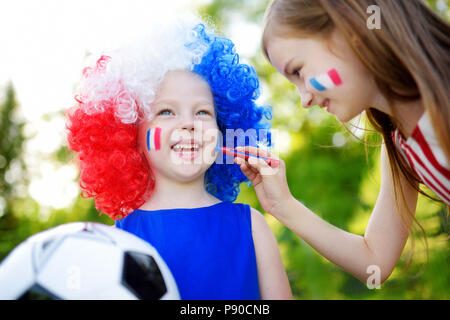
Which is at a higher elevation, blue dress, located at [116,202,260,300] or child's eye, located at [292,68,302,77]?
child's eye, located at [292,68,302,77]

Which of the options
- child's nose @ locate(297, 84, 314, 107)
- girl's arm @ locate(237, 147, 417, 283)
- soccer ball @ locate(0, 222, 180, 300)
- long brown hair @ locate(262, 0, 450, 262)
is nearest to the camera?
soccer ball @ locate(0, 222, 180, 300)

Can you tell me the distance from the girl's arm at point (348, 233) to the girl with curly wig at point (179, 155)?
11 cm

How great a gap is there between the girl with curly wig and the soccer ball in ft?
1.09

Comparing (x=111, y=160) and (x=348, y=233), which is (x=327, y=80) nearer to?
(x=348, y=233)

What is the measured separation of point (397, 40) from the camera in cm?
147

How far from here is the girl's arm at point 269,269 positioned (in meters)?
1.63

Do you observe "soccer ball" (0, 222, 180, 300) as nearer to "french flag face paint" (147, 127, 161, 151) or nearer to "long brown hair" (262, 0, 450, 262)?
"french flag face paint" (147, 127, 161, 151)

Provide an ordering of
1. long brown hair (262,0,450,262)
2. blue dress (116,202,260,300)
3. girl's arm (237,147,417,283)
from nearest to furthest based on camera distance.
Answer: long brown hair (262,0,450,262) → blue dress (116,202,260,300) → girl's arm (237,147,417,283)

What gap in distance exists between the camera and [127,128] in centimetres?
185

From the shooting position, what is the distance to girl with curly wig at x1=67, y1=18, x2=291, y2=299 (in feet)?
5.26

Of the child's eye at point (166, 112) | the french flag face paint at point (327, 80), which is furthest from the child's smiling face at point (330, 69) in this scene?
the child's eye at point (166, 112)

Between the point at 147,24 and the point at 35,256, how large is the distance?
1150mm

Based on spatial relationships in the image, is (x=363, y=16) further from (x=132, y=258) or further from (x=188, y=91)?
(x=132, y=258)

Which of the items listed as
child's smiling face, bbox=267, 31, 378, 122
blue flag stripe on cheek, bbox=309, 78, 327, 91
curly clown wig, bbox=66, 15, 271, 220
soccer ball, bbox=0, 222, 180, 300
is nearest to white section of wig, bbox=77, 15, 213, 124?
curly clown wig, bbox=66, 15, 271, 220
